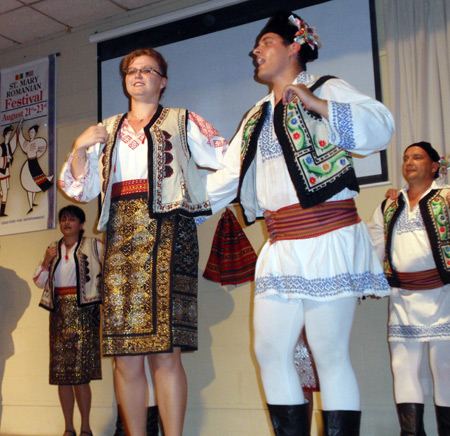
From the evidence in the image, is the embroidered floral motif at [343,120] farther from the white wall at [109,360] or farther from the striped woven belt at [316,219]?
the white wall at [109,360]

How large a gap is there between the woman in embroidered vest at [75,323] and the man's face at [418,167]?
7.32 ft

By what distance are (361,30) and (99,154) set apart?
7.64 ft

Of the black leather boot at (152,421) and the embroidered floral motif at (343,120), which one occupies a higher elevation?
the embroidered floral motif at (343,120)

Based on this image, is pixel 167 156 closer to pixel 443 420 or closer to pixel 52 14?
pixel 443 420

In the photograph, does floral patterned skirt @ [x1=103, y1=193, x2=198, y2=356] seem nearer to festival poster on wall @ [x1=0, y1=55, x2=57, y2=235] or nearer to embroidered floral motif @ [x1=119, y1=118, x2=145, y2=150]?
embroidered floral motif @ [x1=119, y1=118, x2=145, y2=150]

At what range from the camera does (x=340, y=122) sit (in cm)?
184

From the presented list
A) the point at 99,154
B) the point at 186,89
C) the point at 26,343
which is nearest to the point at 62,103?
the point at 186,89

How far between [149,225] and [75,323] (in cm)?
212

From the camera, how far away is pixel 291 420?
1.78 m

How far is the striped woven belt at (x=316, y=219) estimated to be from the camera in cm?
189

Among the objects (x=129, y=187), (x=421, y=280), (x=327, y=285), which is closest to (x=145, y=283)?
(x=129, y=187)

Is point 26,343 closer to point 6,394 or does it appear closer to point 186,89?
point 6,394

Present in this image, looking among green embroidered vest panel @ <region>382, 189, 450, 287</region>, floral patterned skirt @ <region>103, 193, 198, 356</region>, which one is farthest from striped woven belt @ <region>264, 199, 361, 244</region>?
green embroidered vest panel @ <region>382, 189, 450, 287</region>

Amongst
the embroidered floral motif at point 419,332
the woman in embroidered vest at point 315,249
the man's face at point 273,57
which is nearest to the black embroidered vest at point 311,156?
the woman in embroidered vest at point 315,249
